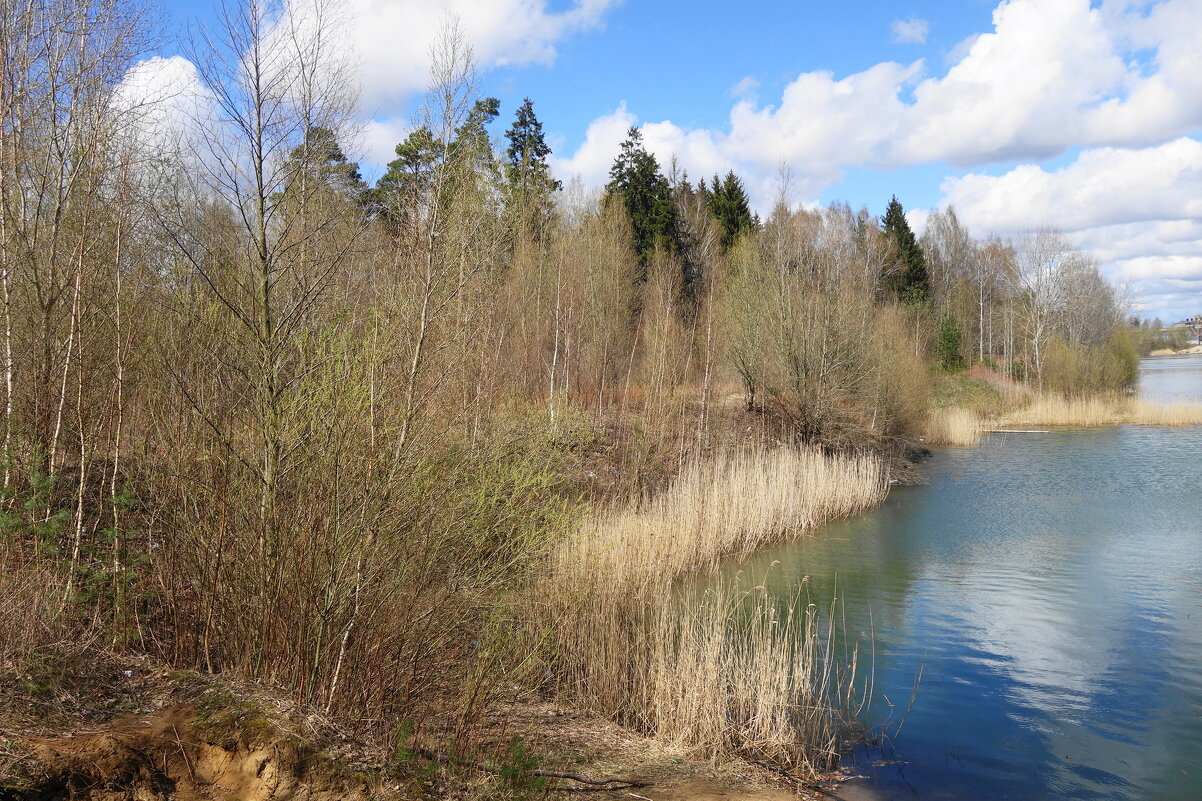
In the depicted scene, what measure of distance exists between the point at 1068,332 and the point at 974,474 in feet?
81.4

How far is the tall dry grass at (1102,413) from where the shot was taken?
27000mm

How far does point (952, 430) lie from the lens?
25.1m

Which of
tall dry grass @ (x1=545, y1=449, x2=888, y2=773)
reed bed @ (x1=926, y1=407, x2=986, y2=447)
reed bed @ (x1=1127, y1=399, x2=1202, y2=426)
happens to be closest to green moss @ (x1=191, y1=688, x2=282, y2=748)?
tall dry grass @ (x1=545, y1=449, x2=888, y2=773)

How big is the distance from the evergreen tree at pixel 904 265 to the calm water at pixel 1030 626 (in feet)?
82.5

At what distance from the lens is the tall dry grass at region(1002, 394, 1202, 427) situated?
2700 cm

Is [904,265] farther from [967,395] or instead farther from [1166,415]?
[1166,415]

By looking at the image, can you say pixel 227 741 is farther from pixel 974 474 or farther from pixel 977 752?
pixel 974 474

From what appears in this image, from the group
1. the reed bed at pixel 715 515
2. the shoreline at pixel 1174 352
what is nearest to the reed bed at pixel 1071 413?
the reed bed at pixel 715 515

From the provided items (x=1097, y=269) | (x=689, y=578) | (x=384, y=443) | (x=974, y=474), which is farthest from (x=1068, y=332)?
(x=384, y=443)

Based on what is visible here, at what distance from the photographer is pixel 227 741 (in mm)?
3871

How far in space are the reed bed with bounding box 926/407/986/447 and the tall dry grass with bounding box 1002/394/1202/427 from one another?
4.77 meters

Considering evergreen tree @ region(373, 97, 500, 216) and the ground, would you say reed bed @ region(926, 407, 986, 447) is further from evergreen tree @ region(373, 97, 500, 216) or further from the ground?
the ground

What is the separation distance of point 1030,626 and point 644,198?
83.4 feet

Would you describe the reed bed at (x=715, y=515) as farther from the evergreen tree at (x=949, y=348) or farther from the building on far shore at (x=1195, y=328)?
the building on far shore at (x=1195, y=328)
